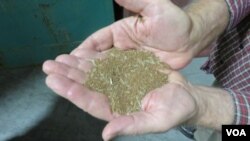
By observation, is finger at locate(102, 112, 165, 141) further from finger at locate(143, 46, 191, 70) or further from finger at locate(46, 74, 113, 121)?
finger at locate(143, 46, 191, 70)

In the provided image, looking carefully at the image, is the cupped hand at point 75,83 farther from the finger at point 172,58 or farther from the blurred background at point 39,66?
the blurred background at point 39,66

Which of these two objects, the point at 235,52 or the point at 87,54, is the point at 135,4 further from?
the point at 235,52

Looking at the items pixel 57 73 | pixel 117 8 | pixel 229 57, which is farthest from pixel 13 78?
pixel 229 57

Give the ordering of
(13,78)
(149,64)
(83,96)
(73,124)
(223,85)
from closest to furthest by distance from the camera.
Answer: (83,96), (149,64), (223,85), (73,124), (13,78)

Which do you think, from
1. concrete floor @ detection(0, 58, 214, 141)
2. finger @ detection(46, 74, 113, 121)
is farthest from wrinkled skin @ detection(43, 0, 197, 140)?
concrete floor @ detection(0, 58, 214, 141)

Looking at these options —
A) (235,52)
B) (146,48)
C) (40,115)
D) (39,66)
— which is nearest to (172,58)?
(146,48)

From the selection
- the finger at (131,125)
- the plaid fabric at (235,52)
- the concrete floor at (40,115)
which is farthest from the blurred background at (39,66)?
the finger at (131,125)

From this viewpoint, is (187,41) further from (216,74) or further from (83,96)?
(83,96)

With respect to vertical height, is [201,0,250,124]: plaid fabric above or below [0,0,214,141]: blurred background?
above
